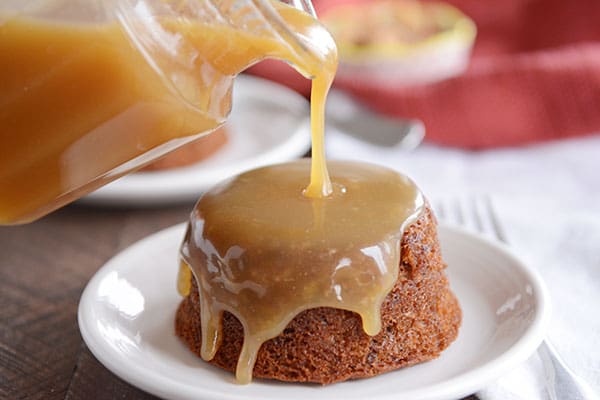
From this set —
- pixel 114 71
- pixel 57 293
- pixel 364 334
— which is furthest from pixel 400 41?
pixel 114 71

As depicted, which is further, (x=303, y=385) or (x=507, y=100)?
(x=507, y=100)

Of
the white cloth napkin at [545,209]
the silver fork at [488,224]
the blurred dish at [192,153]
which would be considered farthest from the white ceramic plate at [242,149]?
the silver fork at [488,224]

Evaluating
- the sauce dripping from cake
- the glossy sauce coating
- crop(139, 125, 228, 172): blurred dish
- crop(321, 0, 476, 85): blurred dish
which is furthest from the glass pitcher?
crop(321, 0, 476, 85): blurred dish

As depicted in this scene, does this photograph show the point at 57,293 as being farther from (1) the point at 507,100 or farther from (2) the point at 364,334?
(1) the point at 507,100

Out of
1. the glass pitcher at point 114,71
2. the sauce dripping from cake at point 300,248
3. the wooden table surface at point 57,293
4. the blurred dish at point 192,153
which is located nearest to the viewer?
the glass pitcher at point 114,71

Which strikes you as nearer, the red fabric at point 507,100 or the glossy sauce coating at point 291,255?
the glossy sauce coating at point 291,255

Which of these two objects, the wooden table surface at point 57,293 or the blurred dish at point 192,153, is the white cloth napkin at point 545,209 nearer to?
the blurred dish at point 192,153
